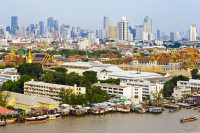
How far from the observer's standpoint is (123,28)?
81812mm

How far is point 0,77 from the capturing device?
18.9 metres

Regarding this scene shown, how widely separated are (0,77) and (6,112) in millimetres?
6756

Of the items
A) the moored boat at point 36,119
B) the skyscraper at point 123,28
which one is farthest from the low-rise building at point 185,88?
the skyscraper at point 123,28

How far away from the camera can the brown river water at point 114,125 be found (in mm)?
11375

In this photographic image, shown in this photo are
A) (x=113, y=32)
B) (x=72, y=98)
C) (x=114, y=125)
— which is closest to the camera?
(x=114, y=125)

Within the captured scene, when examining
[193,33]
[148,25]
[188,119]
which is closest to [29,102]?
[188,119]

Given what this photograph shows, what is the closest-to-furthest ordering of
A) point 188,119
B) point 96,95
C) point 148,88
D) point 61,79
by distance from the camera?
point 188,119
point 96,95
point 148,88
point 61,79

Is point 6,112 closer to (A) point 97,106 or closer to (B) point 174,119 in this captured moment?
(A) point 97,106

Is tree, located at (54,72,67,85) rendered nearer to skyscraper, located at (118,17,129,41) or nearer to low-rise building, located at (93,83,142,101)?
low-rise building, located at (93,83,142,101)

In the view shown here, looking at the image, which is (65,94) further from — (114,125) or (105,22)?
(105,22)

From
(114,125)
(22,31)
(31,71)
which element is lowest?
(114,125)

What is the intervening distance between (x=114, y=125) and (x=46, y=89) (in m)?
4.20

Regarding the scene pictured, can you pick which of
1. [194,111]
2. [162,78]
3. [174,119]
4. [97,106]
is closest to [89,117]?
[97,106]

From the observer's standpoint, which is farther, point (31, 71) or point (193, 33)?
point (193, 33)
